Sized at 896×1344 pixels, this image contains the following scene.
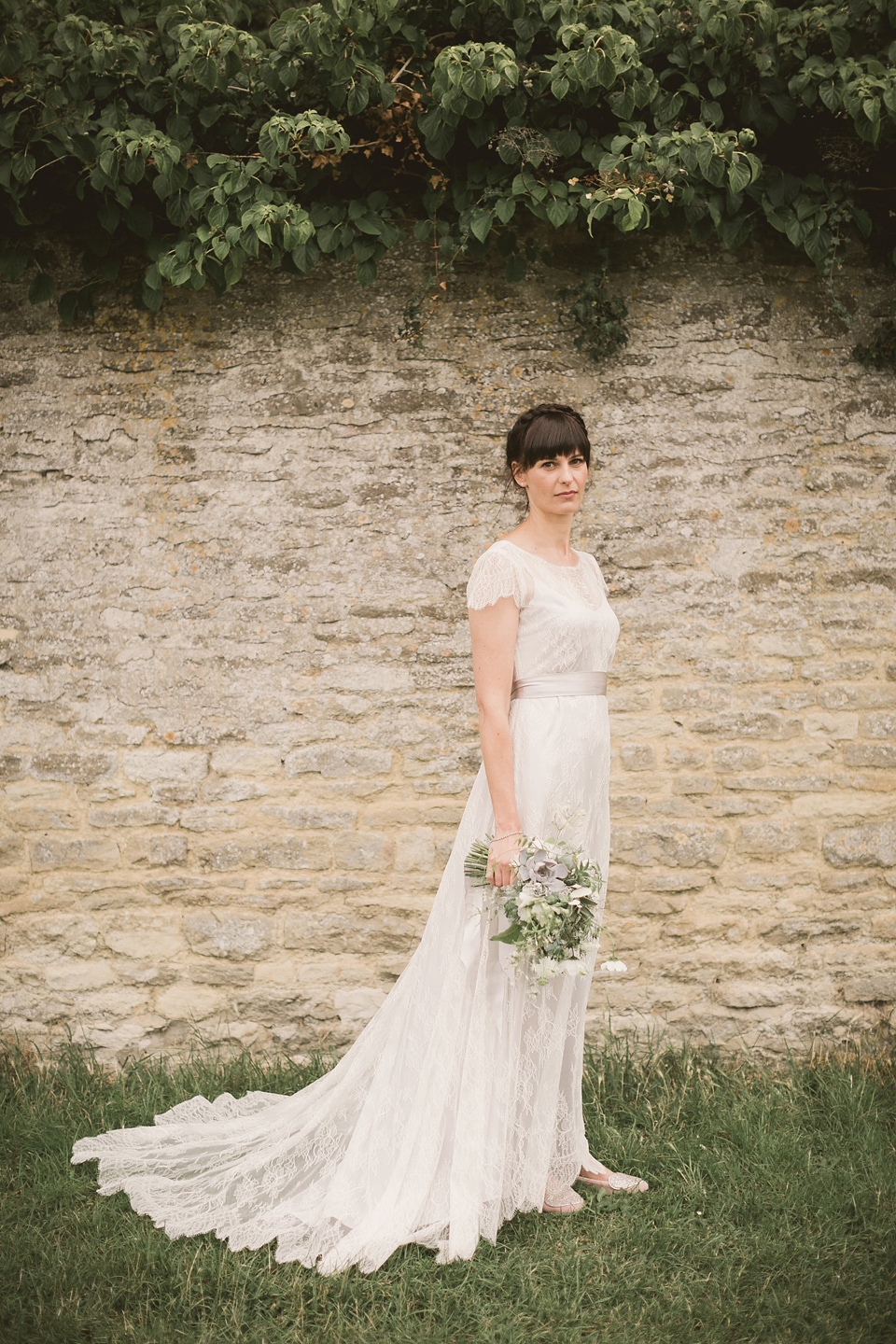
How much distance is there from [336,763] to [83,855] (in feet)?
3.57

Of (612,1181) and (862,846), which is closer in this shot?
(612,1181)

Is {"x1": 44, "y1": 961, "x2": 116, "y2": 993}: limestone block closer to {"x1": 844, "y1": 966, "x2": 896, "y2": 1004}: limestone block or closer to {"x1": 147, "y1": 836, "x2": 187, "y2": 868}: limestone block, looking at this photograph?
{"x1": 147, "y1": 836, "x2": 187, "y2": 868}: limestone block

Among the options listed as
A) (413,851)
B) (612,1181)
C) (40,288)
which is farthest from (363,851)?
(40,288)

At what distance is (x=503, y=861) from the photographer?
8.20 ft

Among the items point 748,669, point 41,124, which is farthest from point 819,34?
point 41,124

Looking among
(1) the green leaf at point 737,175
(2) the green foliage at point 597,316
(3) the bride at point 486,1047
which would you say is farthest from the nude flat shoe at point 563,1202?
(1) the green leaf at point 737,175

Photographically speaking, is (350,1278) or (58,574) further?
(58,574)

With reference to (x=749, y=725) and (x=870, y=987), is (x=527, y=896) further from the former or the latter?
(x=870, y=987)

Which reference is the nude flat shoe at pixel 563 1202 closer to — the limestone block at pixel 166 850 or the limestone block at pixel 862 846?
the limestone block at pixel 862 846

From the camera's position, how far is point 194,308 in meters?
3.66

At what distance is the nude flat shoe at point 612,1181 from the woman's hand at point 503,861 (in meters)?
1.11

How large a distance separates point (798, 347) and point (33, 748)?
3.52 metres

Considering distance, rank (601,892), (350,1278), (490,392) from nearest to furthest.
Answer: (350,1278) → (601,892) → (490,392)

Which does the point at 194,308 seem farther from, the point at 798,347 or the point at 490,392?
the point at 798,347
